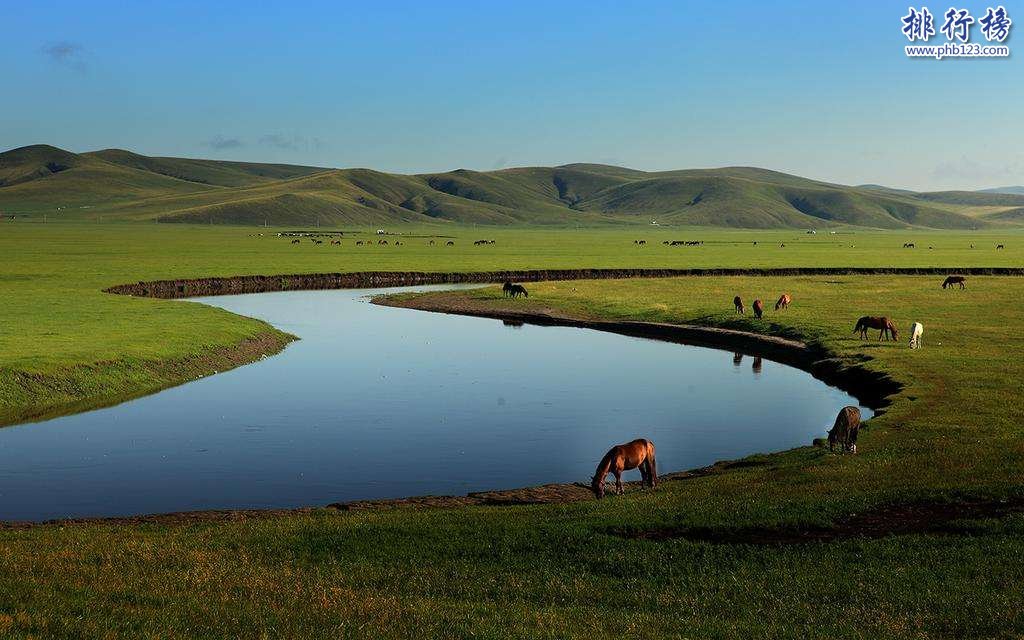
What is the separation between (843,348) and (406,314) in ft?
127

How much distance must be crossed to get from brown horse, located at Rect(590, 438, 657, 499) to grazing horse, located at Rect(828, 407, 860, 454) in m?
5.55

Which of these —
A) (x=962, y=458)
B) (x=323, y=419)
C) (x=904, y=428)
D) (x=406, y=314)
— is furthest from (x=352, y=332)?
(x=962, y=458)

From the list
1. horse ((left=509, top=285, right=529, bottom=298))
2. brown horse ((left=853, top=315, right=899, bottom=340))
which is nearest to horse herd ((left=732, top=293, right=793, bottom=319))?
brown horse ((left=853, top=315, right=899, bottom=340))

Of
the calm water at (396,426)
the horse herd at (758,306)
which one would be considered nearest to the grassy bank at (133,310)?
the calm water at (396,426)

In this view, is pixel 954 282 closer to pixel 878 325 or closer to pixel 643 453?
pixel 878 325

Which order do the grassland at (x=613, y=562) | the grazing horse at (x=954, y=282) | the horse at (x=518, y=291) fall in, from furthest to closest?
the grazing horse at (x=954, y=282) < the horse at (x=518, y=291) < the grassland at (x=613, y=562)

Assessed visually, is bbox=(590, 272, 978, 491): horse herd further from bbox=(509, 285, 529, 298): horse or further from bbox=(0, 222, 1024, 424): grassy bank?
bbox=(509, 285, 529, 298): horse

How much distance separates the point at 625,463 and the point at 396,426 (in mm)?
14014

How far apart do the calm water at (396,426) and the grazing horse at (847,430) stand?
17.2 ft

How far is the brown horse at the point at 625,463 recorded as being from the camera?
84.0 feet

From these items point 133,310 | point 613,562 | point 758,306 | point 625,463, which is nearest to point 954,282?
point 758,306

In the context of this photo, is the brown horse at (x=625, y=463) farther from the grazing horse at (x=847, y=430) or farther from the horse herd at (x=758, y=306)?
the horse herd at (x=758, y=306)

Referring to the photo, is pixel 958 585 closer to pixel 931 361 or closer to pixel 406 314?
pixel 931 361

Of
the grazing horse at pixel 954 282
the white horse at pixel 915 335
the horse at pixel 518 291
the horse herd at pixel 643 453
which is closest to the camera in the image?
the horse herd at pixel 643 453
